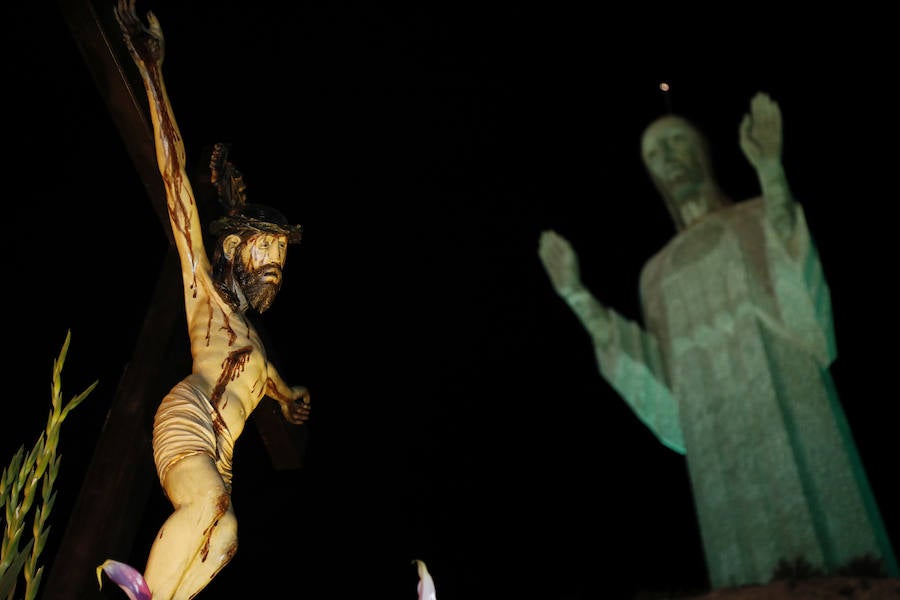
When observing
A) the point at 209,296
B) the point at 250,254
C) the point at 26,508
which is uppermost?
the point at 250,254

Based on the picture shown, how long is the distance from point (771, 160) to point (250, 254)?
5.55 metres

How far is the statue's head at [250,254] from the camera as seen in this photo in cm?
253

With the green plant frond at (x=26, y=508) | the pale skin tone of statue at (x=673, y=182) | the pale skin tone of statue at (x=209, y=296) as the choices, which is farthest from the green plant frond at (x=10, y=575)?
the pale skin tone of statue at (x=673, y=182)

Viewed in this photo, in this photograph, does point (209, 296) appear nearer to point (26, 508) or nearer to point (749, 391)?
point (26, 508)

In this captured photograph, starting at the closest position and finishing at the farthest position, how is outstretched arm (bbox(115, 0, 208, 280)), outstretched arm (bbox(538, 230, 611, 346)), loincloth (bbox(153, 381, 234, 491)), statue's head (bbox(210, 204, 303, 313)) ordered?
loincloth (bbox(153, 381, 234, 491)) < outstretched arm (bbox(115, 0, 208, 280)) < statue's head (bbox(210, 204, 303, 313)) < outstretched arm (bbox(538, 230, 611, 346))

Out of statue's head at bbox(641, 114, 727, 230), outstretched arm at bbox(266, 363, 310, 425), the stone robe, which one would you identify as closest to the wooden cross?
outstretched arm at bbox(266, 363, 310, 425)

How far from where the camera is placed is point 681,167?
27.7 ft

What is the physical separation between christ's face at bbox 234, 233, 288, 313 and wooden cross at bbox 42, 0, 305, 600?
0.98 feet

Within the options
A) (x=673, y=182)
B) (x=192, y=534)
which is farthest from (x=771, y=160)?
(x=192, y=534)

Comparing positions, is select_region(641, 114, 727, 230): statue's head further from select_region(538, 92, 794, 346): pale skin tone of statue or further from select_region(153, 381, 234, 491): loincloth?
select_region(153, 381, 234, 491): loincloth

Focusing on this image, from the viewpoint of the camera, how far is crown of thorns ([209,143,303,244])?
253 centimetres

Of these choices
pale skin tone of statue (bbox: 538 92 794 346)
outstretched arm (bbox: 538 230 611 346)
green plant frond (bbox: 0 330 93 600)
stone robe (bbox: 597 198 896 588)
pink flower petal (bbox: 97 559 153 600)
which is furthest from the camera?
outstretched arm (bbox: 538 230 611 346)

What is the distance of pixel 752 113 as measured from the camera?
710 centimetres

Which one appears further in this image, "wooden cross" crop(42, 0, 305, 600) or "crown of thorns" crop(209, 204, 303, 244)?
"crown of thorns" crop(209, 204, 303, 244)
